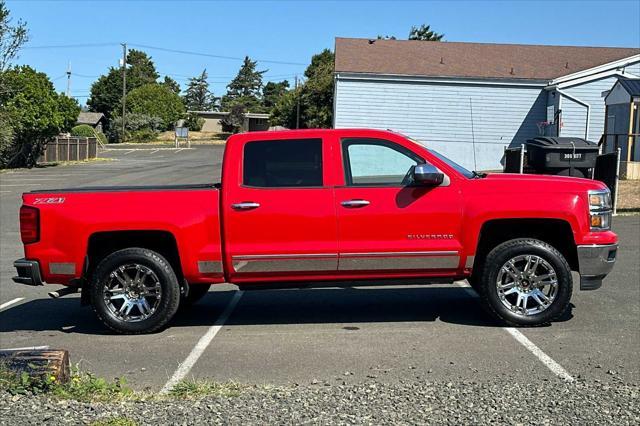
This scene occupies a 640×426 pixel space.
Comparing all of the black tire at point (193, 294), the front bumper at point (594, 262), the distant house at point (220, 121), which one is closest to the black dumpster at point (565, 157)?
the front bumper at point (594, 262)

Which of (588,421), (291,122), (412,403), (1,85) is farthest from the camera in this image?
(291,122)

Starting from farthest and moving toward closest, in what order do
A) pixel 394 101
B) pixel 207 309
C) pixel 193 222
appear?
pixel 394 101 → pixel 207 309 → pixel 193 222

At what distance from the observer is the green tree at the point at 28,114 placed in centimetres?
3269

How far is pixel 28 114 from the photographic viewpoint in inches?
1323

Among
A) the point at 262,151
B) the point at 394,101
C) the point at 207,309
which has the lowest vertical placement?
the point at 207,309

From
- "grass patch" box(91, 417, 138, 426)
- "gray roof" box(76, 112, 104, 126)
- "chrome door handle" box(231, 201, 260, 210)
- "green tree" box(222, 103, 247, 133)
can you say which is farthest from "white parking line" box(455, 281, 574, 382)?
"gray roof" box(76, 112, 104, 126)

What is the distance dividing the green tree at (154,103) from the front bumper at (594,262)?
3015 inches

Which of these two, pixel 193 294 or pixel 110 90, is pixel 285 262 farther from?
pixel 110 90

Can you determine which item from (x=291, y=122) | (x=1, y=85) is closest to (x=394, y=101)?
(x=1, y=85)

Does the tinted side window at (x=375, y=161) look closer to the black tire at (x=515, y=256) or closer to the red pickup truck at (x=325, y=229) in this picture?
the red pickup truck at (x=325, y=229)

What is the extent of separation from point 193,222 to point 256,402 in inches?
99.0

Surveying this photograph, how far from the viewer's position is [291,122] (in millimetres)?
54375

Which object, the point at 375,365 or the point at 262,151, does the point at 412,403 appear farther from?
the point at 262,151

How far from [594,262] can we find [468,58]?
24.4m
